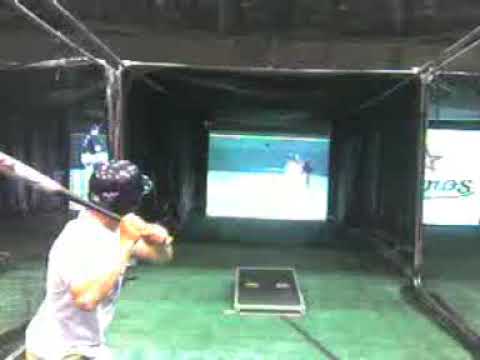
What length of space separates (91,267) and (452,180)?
426 inches

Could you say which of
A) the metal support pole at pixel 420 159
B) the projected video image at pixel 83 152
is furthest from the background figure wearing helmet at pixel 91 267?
the projected video image at pixel 83 152

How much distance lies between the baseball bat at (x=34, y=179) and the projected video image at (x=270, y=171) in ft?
37.2

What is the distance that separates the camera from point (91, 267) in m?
2.26

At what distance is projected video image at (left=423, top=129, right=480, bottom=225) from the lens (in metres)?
12.3

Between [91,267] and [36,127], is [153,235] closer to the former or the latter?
[91,267]

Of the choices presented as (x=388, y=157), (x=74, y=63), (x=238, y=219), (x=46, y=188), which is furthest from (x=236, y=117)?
(x=46, y=188)

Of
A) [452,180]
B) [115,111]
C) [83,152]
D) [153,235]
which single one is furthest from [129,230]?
[452,180]

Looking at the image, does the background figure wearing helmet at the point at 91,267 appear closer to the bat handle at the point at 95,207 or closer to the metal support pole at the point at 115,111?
the bat handle at the point at 95,207

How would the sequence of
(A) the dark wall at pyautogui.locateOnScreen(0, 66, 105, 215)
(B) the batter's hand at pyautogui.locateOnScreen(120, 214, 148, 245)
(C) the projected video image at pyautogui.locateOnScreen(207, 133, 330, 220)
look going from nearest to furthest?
(B) the batter's hand at pyautogui.locateOnScreen(120, 214, 148, 245) < (A) the dark wall at pyautogui.locateOnScreen(0, 66, 105, 215) < (C) the projected video image at pyautogui.locateOnScreen(207, 133, 330, 220)

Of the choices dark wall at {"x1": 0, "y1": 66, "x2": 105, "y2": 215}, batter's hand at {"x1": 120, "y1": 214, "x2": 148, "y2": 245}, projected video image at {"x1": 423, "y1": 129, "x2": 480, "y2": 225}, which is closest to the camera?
batter's hand at {"x1": 120, "y1": 214, "x2": 148, "y2": 245}

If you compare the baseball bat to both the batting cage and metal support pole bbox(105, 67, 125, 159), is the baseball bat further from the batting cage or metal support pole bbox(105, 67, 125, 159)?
metal support pole bbox(105, 67, 125, 159)

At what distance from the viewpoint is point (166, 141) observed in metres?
10.1

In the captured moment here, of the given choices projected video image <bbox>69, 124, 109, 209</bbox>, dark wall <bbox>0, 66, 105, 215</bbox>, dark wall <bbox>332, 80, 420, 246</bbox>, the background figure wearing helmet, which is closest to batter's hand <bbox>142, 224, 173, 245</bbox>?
the background figure wearing helmet

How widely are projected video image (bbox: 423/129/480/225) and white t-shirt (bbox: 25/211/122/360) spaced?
10.4 metres
